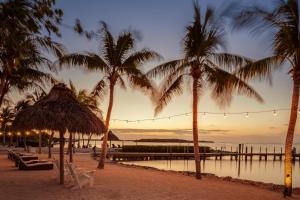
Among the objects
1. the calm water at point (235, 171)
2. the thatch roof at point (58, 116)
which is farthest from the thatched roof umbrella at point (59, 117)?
the calm water at point (235, 171)

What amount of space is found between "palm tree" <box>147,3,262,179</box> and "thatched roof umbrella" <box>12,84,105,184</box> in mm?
4938

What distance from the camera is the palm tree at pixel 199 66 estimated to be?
14562 mm

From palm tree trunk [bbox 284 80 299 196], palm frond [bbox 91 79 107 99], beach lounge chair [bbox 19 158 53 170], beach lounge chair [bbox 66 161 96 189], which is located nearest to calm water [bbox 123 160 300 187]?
palm frond [bbox 91 79 107 99]

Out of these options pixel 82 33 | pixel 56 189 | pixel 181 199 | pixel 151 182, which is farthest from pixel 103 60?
pixel 82 33

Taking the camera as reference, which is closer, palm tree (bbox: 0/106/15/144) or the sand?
the sand

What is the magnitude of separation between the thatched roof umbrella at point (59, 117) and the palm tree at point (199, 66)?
494 cm

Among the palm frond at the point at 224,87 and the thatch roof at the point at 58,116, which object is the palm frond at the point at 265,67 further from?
the thatch roof at the point at 58,116

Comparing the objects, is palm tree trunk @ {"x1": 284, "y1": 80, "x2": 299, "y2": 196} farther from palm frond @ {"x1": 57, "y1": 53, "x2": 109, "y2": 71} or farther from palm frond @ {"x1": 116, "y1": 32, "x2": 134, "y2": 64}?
palm frond @ {"x1": 57, "y1": 53, "x2": 109, "y2": 71}

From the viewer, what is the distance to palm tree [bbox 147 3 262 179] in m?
14.6

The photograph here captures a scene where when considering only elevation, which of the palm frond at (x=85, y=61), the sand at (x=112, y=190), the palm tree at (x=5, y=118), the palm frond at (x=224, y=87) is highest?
the palm frond at (x=85, y=61)

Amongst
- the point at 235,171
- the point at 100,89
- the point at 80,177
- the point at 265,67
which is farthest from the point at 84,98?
the point at 235,171

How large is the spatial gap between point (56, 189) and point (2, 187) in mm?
1456

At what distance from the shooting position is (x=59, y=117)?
1051 cm

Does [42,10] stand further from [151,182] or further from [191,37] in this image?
[191,37]
